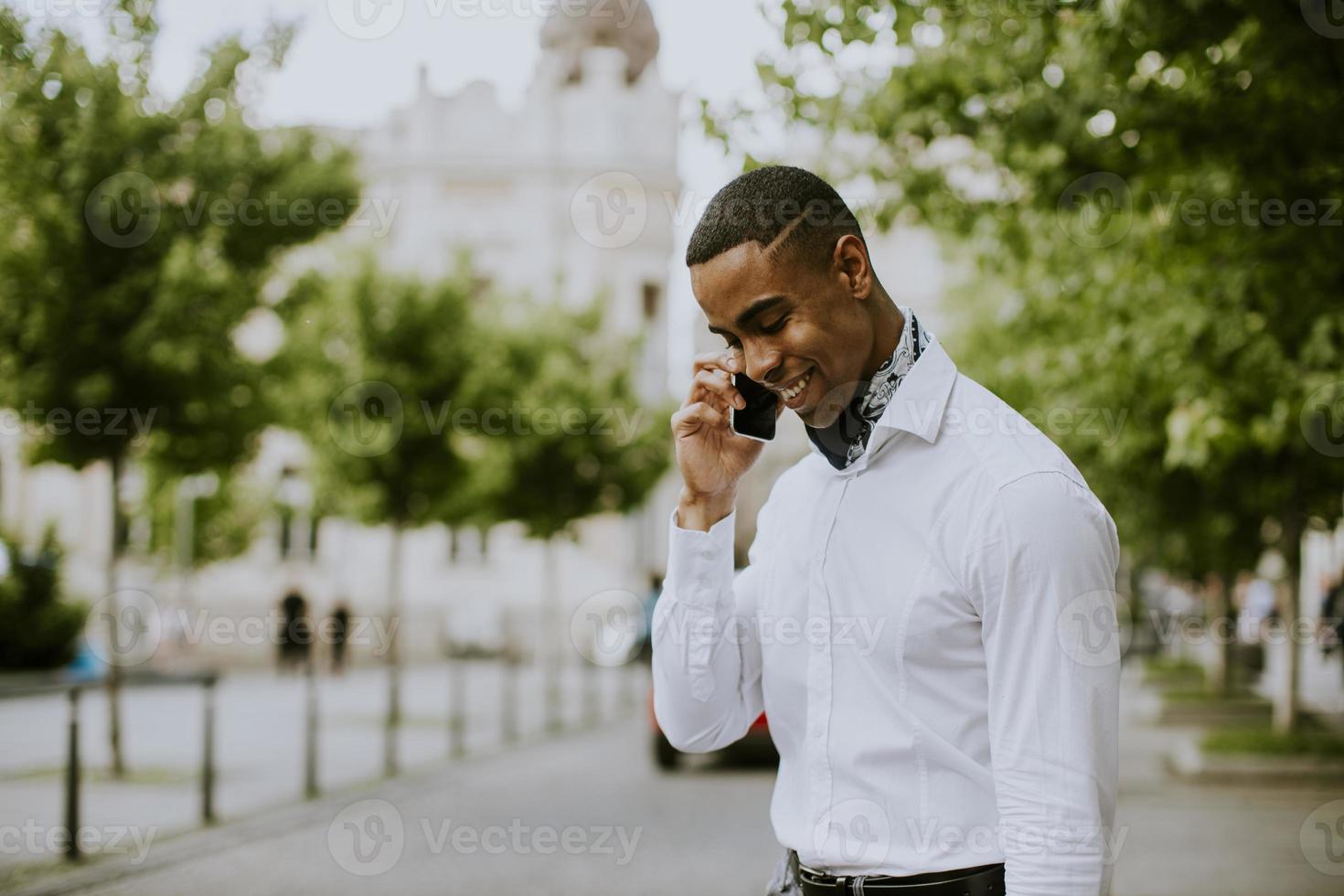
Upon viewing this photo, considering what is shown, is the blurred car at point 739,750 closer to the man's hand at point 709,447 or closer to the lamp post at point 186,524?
the man's hand at point 709,447

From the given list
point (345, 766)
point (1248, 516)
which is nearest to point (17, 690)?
point (345, 766)

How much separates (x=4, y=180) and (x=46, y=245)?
1.83 ft

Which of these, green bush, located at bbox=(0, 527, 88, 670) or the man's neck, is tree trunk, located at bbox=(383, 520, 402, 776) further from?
the man's neck

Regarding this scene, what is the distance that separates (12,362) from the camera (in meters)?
10.3

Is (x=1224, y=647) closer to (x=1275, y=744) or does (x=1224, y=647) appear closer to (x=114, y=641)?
(x=1275, y=744)

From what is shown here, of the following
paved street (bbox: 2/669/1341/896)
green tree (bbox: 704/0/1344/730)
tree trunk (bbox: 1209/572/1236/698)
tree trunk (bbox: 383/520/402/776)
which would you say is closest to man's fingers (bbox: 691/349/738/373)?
green tree (bbox: 704/0/1344/730)

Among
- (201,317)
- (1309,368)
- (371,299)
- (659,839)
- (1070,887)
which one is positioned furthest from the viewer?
(371,299)

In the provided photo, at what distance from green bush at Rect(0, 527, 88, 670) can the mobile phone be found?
23.6 m

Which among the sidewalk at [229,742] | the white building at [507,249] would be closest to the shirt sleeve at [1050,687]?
the sidewalk at [229,742]

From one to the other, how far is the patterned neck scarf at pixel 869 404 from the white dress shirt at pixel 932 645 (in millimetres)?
26

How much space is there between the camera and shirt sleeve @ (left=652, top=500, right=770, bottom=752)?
2.37 m

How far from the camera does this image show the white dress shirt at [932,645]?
1819 mm

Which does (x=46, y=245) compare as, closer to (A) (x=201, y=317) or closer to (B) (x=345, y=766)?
(A) (x=201, y=317)

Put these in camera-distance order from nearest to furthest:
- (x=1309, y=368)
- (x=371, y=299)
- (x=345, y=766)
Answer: (x=1309, y=368) < (x=345, y=766) < (x=371, y=299)
